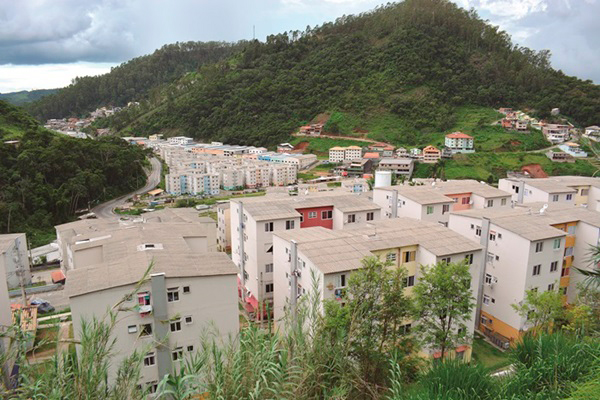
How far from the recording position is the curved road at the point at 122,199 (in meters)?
29.4

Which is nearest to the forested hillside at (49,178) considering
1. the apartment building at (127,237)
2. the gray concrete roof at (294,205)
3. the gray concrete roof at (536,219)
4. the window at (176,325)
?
the apartment building at (127,237)

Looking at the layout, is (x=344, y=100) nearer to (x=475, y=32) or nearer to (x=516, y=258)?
(x=475, y=32)

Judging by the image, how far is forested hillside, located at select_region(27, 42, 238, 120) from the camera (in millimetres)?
88062

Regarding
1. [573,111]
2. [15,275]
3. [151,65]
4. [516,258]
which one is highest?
[151,65]

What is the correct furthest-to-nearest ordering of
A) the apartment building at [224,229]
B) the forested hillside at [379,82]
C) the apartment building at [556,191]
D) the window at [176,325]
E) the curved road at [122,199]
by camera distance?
1. the forested hillside at [379,82]
2. the curved road at [122,199]
3. the apartment building at [224,229]
4. the apartment building at [556,191]
5. the window at [176,325]

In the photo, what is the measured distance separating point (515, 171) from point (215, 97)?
144 ft

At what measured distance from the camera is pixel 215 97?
Answer: 64.2 meters

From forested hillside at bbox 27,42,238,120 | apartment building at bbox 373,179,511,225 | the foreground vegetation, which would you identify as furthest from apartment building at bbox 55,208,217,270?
forested hillside at bbox 27,42,238,120

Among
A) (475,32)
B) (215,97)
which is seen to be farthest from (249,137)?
(475,32)

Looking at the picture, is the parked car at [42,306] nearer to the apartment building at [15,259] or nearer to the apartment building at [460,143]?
the apartment building at [15,259]

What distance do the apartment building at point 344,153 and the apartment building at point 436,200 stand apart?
88.7 feet

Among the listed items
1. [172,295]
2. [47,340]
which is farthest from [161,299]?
[47,340]

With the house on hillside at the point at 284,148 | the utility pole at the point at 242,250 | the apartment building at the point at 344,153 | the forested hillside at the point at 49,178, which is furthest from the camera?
the house on hillside at the point at 284,148

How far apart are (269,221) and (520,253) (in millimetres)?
7467
